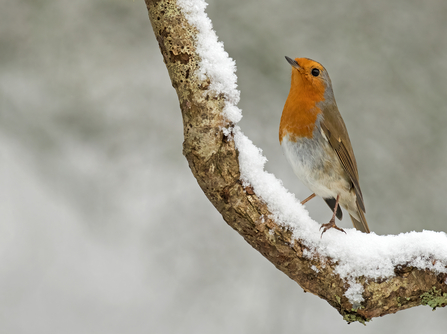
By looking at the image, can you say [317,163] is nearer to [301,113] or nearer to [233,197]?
[301,113]

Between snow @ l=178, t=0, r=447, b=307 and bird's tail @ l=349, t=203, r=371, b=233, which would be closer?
snow @ l=178, t=0, r=447, b=307

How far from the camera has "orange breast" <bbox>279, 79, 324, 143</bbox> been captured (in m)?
2.14

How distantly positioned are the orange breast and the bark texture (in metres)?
0.51

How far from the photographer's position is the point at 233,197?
1.78 meters

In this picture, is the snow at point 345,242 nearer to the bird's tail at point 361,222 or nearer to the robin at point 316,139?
the robin at point 316,139

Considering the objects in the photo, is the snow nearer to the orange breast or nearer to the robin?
the robin

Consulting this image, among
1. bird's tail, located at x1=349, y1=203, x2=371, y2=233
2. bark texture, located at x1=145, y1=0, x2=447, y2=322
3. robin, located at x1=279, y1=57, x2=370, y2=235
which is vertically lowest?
bark texture, located at x1=145, y1=0, x2=447, y2=322

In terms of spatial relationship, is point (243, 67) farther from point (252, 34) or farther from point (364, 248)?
point (364, 248)

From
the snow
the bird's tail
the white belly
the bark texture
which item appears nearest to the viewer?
the bark texture

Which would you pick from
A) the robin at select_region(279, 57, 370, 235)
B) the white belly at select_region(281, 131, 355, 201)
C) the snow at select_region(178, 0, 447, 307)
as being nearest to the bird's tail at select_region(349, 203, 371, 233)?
the robin at select_region(279, 57, 370, 235)

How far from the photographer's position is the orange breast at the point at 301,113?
7.02 feet

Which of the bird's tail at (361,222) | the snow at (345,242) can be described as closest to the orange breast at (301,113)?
the snow at (345,242)

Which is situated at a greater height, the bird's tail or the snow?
the bird's tail

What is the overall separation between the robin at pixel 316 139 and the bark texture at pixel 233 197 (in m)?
0.36
